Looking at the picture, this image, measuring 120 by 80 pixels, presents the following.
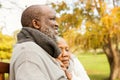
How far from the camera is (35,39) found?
6.08 feet

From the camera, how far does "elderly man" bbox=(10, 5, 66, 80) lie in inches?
67.9

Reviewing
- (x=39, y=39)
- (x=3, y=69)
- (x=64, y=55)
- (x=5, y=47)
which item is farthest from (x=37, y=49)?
(x=5, y=47)

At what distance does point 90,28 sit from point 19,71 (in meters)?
17.5

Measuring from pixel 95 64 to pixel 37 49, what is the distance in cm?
2815

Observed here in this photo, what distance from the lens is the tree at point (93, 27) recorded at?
18422 millimetres

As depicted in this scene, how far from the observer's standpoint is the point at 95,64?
29.8 meters

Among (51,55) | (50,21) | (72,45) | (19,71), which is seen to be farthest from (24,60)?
(72,45)

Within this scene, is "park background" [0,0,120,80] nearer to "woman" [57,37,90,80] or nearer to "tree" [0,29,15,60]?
"tree" [0,29,15,60]

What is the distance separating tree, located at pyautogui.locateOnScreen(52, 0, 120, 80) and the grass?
16.1 ft

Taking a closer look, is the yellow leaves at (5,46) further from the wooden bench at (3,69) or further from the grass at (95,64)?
the wooden bench at (3,69)

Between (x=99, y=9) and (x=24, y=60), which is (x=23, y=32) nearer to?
(x=24, y=60)

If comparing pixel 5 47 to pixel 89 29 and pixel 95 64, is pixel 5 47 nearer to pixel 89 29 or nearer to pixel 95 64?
pixel 89 29

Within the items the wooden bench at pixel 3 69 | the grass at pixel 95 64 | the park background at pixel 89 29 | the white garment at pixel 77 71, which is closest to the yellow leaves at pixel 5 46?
the park background at pixel 89 29

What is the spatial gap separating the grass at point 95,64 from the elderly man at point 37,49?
22.8 metres
